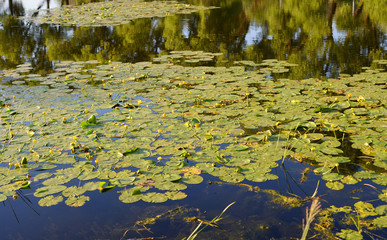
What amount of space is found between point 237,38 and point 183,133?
904cm

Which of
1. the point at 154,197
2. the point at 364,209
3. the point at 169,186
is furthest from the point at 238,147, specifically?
the point at 364,209

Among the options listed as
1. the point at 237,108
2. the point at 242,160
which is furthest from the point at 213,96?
the point at 242,160

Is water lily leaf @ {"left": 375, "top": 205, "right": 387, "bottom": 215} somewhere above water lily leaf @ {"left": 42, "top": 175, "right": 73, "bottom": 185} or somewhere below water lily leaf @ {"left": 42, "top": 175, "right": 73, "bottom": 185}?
below

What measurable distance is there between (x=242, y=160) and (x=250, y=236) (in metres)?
1.31

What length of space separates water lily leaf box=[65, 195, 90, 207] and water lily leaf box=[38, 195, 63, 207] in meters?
0.10

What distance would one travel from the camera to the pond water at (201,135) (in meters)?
3.60

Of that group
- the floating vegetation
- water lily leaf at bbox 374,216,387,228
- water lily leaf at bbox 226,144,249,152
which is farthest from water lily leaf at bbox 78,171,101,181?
the floating vegetation

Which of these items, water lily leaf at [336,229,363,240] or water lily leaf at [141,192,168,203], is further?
water lily leaf at [141,192,168,203]

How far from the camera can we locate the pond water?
360cm

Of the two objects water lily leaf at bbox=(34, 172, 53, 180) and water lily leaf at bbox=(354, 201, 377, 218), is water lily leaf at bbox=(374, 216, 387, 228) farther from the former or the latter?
water lily leaf at bbox=(34, 172, 53, 180)

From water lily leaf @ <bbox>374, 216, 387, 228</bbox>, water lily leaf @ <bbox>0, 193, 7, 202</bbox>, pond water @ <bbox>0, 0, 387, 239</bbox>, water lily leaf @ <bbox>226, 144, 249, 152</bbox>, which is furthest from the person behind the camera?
water lily leaf @ <bbox>226, 144, 249, 152</bbox>

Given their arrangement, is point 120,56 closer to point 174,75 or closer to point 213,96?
point 174,75

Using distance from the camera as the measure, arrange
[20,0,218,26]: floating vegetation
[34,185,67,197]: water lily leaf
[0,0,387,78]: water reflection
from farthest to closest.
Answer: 1. [20,0,218,26]: floating vegetation
2. [0,0,387,78]: water reflection
3. [34,185,67,197]: water lily leaf

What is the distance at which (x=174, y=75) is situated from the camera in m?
8.59
